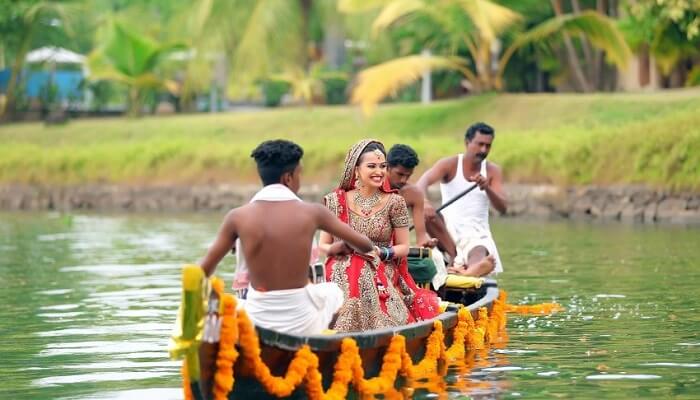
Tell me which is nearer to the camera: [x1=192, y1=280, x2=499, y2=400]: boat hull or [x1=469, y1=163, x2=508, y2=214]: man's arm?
[x1=192, y1=280, x2=499, y2=400]: boat hull

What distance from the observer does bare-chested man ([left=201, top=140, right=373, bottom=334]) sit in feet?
30.0

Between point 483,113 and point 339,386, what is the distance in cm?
2551

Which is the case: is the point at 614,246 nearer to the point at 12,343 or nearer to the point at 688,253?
the point at 688,253

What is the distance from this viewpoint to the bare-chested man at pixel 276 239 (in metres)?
9.15

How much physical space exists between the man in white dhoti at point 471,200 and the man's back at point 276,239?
16.1 feet

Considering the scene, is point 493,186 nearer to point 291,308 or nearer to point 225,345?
point 291,308

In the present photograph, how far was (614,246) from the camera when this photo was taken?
22984mm

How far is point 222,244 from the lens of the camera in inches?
359

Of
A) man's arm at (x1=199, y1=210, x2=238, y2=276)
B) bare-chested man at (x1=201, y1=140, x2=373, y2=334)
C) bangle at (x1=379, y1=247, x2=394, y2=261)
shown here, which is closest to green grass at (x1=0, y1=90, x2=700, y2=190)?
bangle at (x1=379, y1=247, x2=394, y2=261)

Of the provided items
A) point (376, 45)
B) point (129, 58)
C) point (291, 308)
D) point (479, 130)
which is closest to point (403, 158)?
point (479, 130)

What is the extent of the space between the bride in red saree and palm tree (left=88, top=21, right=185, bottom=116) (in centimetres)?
2889

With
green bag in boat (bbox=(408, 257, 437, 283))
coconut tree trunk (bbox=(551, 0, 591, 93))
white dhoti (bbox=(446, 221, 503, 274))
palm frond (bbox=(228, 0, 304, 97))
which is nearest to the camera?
green bag in boat (bbox=(408, 257, 437, 283))

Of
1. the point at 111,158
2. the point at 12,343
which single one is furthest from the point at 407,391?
the point at 111,158

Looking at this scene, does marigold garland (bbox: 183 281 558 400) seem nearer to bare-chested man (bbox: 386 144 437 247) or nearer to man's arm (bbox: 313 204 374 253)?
man's arm (bbox: 313 204 374 253)
